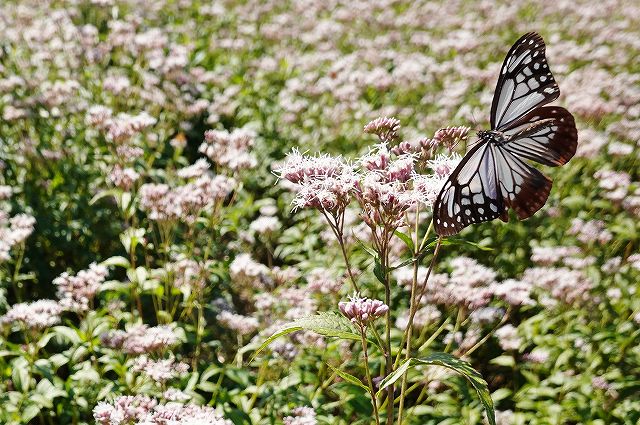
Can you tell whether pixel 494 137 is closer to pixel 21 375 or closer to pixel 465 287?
pixel 465 287

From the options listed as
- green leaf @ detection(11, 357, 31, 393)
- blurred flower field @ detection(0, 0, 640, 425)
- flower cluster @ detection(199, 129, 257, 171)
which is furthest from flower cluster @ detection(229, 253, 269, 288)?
green leaf @ detection(11, 357, 31, 393)

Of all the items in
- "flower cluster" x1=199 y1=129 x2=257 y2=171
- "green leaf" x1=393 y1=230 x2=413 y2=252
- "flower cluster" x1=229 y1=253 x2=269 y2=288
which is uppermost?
"flower cluster" x1=199 y1=129 x2=257 y2=171

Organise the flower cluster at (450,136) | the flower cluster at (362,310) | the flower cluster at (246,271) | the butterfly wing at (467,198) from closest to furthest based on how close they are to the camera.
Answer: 1. the butterfly wing at (467,198)
2. the flower cluster at (362,310)
3. the flower cluster at (450,136)
4. the flower cluster at (246,271)

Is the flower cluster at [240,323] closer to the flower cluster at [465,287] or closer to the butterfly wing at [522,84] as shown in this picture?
the flower cluster at [465,287]

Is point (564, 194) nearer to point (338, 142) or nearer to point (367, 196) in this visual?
point (338, 142)

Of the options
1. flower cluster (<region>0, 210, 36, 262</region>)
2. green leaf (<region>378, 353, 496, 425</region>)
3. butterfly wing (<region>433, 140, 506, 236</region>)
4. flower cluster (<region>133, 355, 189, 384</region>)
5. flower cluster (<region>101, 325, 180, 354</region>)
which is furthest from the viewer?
flower cluster (<region>0, 210, 36, 262</region>)

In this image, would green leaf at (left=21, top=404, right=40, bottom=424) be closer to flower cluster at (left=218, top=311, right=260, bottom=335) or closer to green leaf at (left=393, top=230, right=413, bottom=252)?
flower cluster at (left=218, top=311, right=260, bottom=335)

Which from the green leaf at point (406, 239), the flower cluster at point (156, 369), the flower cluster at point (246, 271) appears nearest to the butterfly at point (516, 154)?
the green leaf at point (406, 239)
